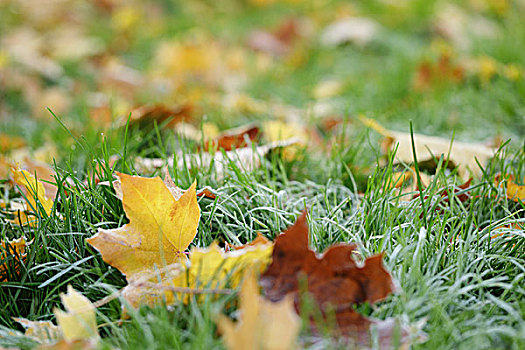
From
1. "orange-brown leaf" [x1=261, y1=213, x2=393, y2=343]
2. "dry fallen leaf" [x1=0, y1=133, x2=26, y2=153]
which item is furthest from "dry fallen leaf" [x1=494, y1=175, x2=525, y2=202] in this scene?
"dry fallen leaf" [x1=0, y1=133, x2=26, y2=153]

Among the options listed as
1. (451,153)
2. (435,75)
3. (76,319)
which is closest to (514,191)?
(451,153)

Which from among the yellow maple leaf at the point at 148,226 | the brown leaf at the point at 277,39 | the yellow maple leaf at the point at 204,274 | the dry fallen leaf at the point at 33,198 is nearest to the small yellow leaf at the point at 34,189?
the dry fallen leaf at the point at 33,198

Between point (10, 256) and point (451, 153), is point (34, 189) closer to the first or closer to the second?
point (10, 256)

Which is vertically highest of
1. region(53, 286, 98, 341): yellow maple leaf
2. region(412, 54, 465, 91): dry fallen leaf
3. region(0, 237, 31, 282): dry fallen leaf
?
region(412, 54, 465, 91): dry fallen leaf

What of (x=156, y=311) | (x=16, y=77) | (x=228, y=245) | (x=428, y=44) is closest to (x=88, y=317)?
(x=156, y=311)

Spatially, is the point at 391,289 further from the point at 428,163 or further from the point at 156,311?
the point at 428,163

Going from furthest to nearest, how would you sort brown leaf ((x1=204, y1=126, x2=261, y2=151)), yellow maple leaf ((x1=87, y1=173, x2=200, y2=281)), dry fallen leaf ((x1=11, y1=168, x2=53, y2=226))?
brown leaf ((x1=204, y1=126, x2=261, y2=151)), dry fallen leaf ((x1=11, y1=168, x2=53, y2=226)), yellow maple leaf ((x1=87, y1=173, x2=200, y2=281))

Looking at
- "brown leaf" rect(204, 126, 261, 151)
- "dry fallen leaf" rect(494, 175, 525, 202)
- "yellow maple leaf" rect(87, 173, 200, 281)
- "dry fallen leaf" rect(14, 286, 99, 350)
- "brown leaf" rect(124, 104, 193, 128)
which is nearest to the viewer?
"dry fallen leaf" rect(14, 286, 99, 350)

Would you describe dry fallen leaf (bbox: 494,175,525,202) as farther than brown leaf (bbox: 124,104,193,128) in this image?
No

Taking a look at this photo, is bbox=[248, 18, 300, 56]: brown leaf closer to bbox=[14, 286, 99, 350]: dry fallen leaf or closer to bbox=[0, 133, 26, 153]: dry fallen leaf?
bbox=[0, 133, 26, 153]: dry fallen leaf

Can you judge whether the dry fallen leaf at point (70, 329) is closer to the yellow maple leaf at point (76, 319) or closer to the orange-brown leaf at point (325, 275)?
the yellow maple leaf at point (76, 319)
